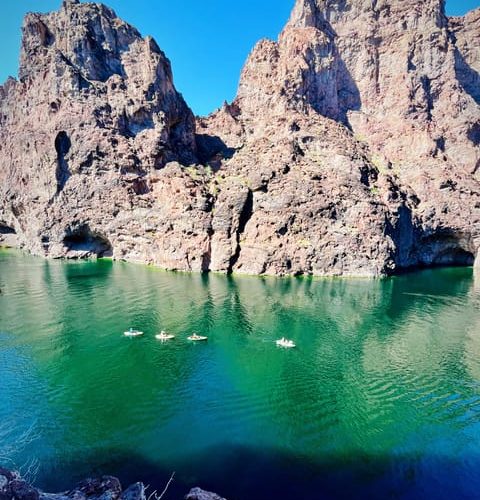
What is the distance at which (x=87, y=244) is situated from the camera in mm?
89500

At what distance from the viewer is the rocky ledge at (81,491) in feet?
20.5

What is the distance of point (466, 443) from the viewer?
19.3m

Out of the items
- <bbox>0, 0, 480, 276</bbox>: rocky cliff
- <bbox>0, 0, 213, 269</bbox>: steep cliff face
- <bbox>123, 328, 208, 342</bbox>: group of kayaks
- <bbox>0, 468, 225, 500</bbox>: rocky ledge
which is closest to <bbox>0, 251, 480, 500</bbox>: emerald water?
<bbox>123, 328, 208, 342</bbox>: group of kayaks

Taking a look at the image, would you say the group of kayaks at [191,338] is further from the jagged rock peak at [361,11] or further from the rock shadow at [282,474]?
the jagged rock peak at [361,11]

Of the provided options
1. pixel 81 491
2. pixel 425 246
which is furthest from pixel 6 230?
pixel 425 246

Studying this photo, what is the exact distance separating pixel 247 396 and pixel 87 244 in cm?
7820

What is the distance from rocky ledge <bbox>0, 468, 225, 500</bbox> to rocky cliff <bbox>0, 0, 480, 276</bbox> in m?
61.1

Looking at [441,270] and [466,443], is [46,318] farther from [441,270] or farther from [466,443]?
[441,270]

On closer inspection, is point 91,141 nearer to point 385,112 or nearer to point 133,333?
point 133,333

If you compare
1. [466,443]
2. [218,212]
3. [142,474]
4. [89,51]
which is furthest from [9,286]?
[89,51]

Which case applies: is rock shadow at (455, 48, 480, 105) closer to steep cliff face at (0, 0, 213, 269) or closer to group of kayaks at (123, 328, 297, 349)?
steep cliff face at (0, 0, 213, 269)

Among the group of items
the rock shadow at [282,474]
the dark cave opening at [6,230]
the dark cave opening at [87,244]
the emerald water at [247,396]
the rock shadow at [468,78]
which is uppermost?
the rock shadow at [468,78]

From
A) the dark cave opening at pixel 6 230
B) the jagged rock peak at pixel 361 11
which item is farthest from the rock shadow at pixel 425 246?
the dark cave opening at pixel 6 230

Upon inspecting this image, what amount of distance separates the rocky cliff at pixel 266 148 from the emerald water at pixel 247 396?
2878cm
